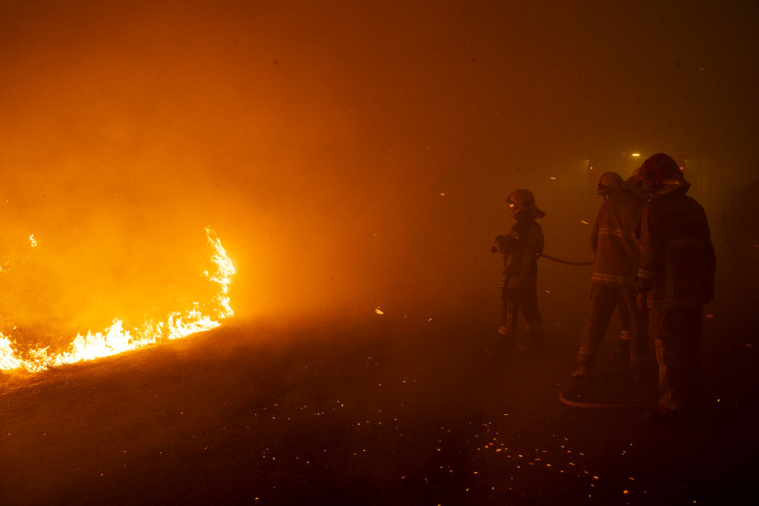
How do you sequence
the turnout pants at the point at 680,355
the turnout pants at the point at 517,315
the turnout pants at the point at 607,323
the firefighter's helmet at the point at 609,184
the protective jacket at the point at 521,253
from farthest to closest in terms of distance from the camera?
the protective jacket at the point at 521,253, the turnout pants at the point at 517,315, the firefighter's helmet at the point at 609,184, the turnout pants at the point at 607,323, the turnout pants at the point at 680,355

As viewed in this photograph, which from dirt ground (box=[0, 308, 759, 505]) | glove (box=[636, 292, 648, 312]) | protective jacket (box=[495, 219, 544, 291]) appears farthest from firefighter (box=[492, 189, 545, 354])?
glove (box=[636, 292, 648, 312])

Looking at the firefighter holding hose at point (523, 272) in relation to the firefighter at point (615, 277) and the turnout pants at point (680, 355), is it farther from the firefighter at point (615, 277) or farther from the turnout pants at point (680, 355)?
the turnout pants at point (680, 355)

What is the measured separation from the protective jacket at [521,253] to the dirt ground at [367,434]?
0.90 m

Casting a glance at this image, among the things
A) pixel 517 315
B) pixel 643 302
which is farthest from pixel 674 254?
pixel 517 315

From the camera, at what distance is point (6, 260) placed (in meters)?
7.00

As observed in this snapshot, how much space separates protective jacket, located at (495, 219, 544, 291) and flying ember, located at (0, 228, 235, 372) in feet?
16.1

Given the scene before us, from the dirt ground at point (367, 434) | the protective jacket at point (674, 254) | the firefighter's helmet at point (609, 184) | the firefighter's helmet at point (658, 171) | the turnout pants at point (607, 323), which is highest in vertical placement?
the firefighter's helmet at point (609, 184)

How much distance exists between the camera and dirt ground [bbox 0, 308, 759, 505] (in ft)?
9.71

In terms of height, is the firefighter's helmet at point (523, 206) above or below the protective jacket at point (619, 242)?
above

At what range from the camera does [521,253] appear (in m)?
5.83

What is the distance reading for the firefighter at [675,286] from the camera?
3.67 m

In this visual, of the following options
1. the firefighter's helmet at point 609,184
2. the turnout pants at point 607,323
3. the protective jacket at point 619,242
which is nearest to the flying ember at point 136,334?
the turnout pants at point 607,323

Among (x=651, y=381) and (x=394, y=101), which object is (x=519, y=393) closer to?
(x=651, y=381)

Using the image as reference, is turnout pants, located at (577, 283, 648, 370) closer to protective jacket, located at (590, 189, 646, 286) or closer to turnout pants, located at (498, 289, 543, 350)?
protective jacket, located at (590, 189, 646, 286)
